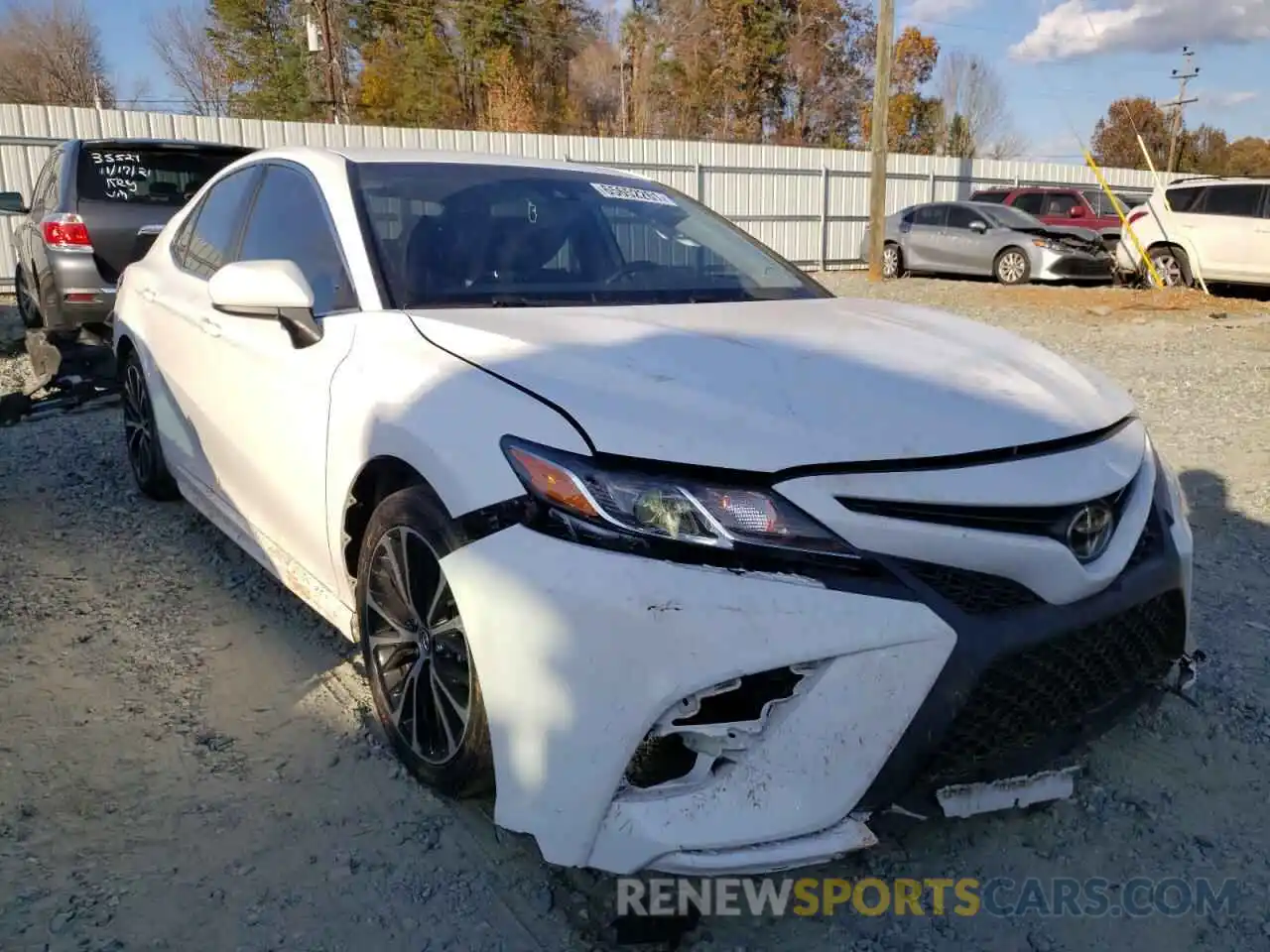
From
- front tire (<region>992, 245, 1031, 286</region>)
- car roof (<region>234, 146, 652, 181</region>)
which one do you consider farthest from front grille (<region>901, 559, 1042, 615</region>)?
front tire (<region>992, 245, 1031, 286</region>)

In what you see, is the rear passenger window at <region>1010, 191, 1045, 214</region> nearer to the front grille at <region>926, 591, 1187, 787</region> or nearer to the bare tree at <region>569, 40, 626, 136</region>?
the front grille at <region>926, 591, 1187, 787</region>

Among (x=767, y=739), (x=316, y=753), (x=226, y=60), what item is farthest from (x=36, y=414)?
(x=226, y=60)

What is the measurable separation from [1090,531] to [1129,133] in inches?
2376

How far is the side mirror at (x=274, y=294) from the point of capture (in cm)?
264

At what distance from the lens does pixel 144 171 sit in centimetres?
727

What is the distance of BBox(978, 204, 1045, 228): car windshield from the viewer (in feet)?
53.4

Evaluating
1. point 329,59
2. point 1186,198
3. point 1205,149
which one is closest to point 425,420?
point 1186,198

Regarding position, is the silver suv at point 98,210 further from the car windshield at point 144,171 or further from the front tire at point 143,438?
the front tire at point 143,438

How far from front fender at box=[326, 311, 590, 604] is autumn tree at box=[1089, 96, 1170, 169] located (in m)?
58.0

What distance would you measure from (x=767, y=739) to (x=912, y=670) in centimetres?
28

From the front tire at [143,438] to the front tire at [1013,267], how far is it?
569 inches

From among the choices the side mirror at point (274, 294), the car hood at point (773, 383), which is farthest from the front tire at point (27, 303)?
the car hood at point (773, 383)

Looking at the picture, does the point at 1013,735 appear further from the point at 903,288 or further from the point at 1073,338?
the point at 903,288

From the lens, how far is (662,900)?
78.5 inches
